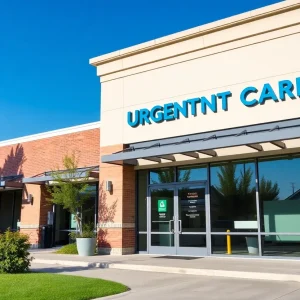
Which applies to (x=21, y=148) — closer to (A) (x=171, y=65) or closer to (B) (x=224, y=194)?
(A) (x=171, y=65)

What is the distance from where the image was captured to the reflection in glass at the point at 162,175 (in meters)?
17.2

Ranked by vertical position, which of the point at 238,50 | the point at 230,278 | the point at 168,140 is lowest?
the point at 230,278

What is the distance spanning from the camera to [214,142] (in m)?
13.7

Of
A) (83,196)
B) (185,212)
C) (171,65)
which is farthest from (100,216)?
(171,65)

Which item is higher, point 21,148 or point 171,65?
point 171,65

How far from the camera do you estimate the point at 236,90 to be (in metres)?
15.1

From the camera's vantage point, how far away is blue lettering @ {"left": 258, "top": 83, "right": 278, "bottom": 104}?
1420cm

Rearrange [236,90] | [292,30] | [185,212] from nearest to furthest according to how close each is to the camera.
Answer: [292,30], [236,90], [185,212]

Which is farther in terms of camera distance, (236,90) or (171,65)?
(171,65)

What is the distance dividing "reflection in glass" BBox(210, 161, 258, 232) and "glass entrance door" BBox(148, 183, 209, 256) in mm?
460

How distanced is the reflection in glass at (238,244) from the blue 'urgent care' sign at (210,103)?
15.0 feet

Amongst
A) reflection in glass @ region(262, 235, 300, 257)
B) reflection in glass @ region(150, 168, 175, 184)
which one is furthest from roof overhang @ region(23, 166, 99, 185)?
reflection in glass @ region(262, 235, 300, 257)

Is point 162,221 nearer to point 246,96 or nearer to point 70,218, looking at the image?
point 246,96

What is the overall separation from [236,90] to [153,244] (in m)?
6.92
